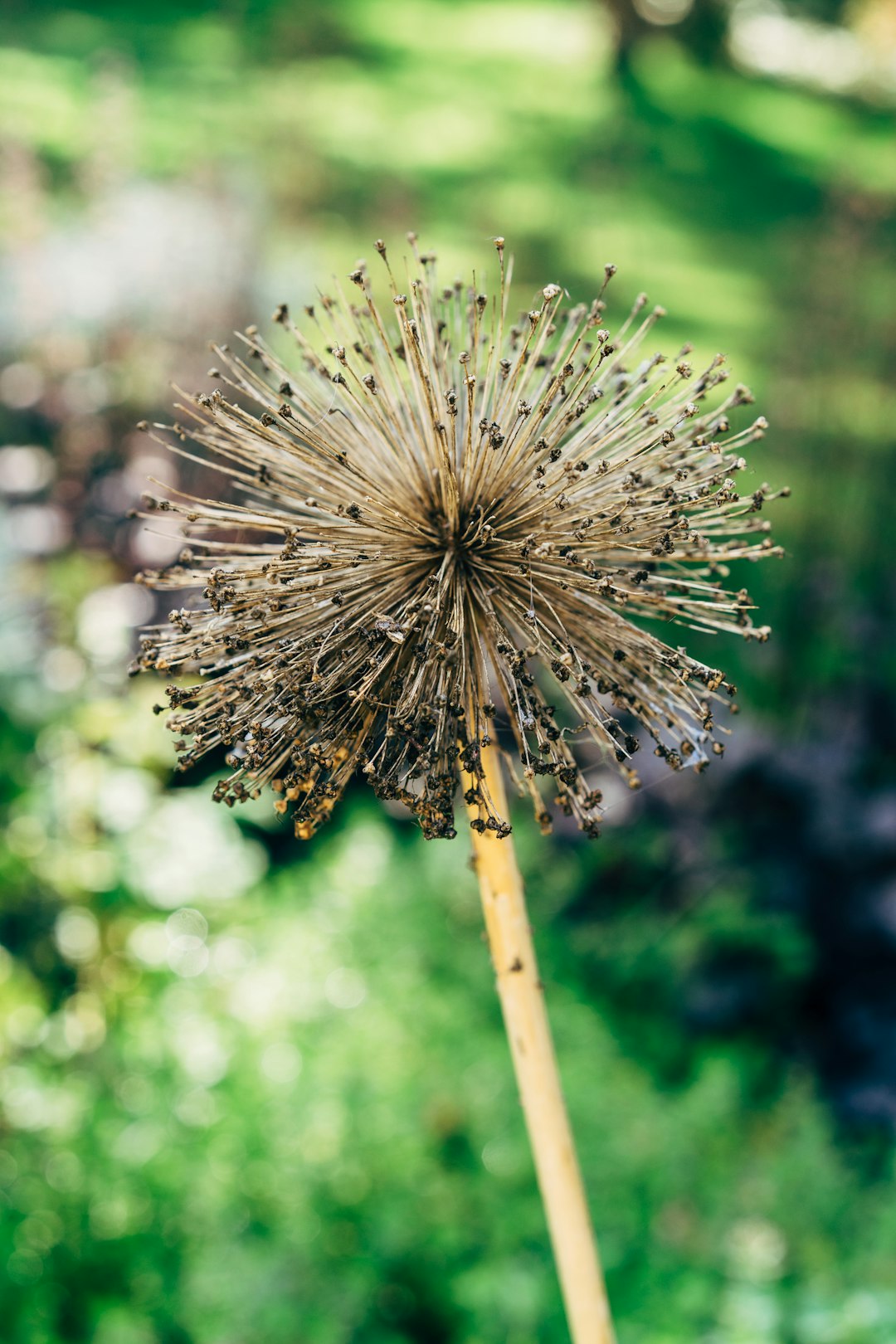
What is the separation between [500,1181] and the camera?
7.34 feet

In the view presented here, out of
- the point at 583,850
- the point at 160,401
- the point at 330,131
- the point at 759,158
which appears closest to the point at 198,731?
the point at 583,850

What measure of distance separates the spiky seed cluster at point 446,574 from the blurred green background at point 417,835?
1.48m

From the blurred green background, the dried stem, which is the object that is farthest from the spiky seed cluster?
the blurred green background

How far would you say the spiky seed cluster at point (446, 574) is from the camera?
2.67ft

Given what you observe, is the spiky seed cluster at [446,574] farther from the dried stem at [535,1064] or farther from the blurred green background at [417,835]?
the blurred green background at [417,835]

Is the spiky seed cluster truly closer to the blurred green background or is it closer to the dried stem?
the dried stem

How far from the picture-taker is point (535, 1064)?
2.97ft

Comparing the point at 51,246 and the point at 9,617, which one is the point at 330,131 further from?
the point at 9,617

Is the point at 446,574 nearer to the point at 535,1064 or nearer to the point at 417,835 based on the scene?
the point at 535,1064

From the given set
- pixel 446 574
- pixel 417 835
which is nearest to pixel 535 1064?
pixel 446 574

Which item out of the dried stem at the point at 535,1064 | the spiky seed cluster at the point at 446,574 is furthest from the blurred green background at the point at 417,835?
the spiky seed cluster at the point at 446,574

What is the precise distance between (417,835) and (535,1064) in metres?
2.28

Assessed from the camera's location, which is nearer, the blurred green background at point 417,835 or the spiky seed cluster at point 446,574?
the spiky seed cluster at point 446,574

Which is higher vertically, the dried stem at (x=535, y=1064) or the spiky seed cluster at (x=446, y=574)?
the spiky seed cluster at (x=446, y=574)
